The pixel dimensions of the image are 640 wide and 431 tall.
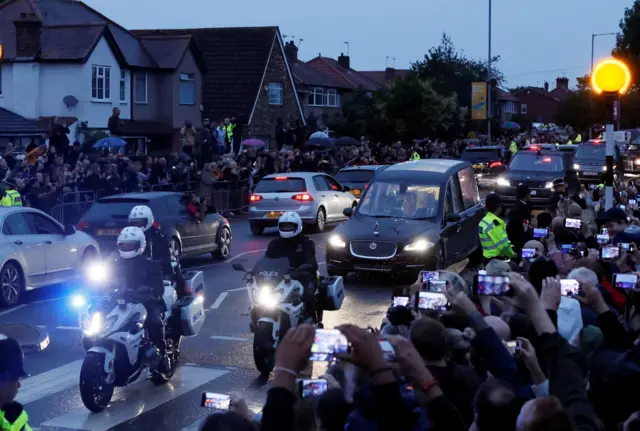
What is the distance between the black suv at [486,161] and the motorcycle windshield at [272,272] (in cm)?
2586

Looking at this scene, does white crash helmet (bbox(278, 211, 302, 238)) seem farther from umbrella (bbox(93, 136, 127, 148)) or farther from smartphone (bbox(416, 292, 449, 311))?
umbrella (bbox(93, 136, 127, 148))

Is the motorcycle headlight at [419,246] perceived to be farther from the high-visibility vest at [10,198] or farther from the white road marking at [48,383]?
the high-visibility vest at [10,198]

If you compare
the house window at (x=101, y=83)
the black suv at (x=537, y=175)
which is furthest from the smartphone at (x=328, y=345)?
the house window at (x=101, y=83)

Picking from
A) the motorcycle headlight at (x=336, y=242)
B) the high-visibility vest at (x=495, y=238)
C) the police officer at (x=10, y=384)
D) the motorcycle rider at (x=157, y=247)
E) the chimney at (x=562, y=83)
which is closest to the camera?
the police officer at (x=10, y=384)

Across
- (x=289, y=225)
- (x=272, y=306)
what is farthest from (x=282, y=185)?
(x=272, y=306)

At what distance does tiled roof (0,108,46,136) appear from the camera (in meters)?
38.8

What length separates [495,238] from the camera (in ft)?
43.2

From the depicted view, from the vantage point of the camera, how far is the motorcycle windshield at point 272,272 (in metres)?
10.9

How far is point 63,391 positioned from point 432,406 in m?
6.70

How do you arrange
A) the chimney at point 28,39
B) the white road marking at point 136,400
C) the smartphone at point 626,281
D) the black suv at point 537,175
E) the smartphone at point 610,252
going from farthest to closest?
the chimney at point 28,39 < the black suv at point 537,175 < the white road marking at point 136,400 < the smartphone at point 610,252 < the smartphone at point 626,281

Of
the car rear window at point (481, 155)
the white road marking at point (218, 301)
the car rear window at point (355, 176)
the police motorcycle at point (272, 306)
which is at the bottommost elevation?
the white road marking at point (218, 301)

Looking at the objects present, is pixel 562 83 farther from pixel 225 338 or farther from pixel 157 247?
pixel 157 247

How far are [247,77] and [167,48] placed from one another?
634 cm

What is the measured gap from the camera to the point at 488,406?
4.34m
